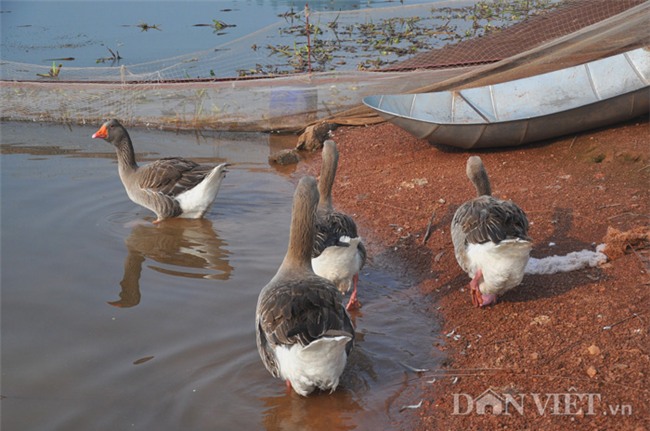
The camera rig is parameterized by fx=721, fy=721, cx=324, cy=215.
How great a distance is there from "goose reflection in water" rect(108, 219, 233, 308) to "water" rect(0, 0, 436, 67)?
10.9 metres

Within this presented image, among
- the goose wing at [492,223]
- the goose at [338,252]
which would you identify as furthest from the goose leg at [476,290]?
the goose at [338,252]

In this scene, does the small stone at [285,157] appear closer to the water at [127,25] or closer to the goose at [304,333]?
the goose at [304,333]

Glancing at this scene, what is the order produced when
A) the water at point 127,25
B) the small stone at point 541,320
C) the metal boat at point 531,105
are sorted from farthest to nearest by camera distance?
the water at point 127,25
the metal boat at point 531,105
the small stone at point 541,320

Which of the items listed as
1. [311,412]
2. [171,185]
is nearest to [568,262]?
[311,412]

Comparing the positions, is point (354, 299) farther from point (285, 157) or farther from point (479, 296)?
point (285, 157)

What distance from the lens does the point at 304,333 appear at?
459 cm

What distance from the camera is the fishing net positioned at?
1013 centimetres

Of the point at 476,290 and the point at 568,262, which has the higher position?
the point at 568,262

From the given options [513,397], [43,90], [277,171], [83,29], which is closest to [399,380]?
[513,397]

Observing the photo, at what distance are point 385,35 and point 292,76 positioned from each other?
9201 mm

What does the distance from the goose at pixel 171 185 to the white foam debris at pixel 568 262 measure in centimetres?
414

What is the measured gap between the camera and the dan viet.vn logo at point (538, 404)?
14.6ft

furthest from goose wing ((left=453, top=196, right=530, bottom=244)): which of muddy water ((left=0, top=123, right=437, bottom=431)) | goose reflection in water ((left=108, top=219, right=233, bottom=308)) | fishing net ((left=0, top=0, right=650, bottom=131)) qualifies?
fishing net ((left=0, top=0, right=650, bottom=131))

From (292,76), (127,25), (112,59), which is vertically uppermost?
(127,25)
